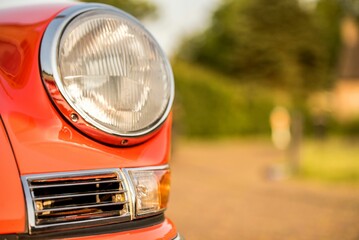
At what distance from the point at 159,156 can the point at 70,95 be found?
0.33 meters

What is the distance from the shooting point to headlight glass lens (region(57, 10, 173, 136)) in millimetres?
1646

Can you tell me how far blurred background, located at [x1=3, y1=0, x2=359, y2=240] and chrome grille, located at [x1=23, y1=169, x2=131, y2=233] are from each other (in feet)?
11.8

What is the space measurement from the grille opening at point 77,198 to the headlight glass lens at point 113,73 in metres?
0.15

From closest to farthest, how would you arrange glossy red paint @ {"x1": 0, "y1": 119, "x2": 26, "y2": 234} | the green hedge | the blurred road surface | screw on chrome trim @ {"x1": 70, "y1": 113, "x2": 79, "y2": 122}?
glossy red paint @ {"x1": 0, "y1": 119, "x2": 26, "y2": 234} < screw on chrome trim @ {"x1": 70, "y1": 113, "x2": 79, "y2": 122} < the blurred road surface < the green hedge

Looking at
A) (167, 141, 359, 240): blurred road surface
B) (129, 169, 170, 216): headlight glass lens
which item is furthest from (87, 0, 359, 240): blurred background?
(129, 169, 170, 216): headlight glass lens

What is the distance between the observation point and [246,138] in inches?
1089

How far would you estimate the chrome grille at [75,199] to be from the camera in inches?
58.6

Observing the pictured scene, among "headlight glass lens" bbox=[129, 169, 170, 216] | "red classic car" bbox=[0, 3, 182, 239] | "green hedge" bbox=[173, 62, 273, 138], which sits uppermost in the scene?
"red classic car" bbox=[0, 3, 182, 239]

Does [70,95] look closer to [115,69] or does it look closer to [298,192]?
[115,69]

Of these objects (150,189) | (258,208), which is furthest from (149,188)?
(258,208)

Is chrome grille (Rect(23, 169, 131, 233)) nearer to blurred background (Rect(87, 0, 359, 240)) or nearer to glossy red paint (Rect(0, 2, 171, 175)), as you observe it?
glossy red paint (Rect(0, 2, 171, 175))

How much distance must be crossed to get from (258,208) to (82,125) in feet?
18.0

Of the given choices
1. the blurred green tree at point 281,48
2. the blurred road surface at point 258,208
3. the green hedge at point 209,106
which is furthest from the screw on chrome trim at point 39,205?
the blurred green tree at point 281,48

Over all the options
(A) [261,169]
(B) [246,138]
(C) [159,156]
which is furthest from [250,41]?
(C) [159,156]
